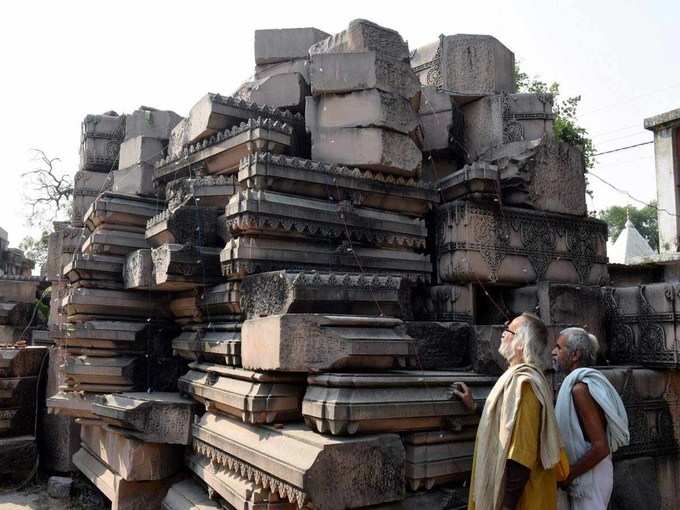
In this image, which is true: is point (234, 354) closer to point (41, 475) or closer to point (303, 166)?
point (303, 166)

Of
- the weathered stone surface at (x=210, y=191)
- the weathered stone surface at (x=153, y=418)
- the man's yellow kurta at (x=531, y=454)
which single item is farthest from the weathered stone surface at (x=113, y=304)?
the man's yellow kurta at (x=531, y=454)

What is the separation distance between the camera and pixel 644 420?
4.51 meters

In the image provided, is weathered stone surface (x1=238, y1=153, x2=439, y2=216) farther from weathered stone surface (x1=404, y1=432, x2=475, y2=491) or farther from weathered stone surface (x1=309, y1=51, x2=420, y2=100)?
weathered stone surface (x1=404, y1=432, x2=475, y2=491)

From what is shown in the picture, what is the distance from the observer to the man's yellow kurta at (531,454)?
265 cm

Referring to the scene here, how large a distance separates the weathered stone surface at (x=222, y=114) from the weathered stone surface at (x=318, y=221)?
3.38 ft

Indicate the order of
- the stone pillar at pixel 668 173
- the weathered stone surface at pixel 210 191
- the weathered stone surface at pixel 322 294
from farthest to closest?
the stone pillar at pixel 668 173 < the weathered stone surface at pixel 210 191 < the weathered stone surface at pixel 322 294

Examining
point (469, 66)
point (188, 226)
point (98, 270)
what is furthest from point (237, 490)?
point (469, 66)

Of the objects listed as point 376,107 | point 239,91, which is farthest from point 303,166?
point 239,91

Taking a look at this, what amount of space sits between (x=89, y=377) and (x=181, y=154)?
7.21ft

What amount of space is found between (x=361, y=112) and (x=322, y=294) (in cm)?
178

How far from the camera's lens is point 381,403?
311 centimetres

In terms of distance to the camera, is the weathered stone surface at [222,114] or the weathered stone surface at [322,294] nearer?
the weathered stone surface at [322,294]

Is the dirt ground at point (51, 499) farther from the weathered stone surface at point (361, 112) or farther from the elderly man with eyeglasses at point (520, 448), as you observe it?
the elderly man with eyeglasses at point (520, 448)

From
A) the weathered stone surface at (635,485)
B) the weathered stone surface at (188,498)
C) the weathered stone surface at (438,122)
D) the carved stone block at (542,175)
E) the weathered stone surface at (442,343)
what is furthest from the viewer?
the weathered stone surface at (438,122)
